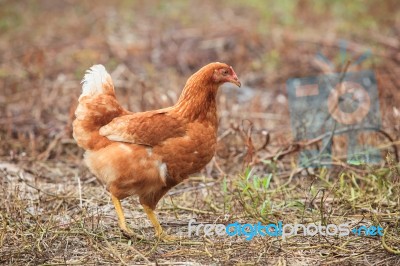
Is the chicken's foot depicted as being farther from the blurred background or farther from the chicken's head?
the blurred background

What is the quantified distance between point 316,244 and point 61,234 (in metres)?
1.66

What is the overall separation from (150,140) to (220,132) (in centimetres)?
218

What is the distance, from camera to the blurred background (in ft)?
19.9

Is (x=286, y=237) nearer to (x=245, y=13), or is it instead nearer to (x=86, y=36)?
(x=86, y=36)

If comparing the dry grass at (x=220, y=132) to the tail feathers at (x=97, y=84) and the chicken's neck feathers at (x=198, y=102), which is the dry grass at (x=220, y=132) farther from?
the tail feathers at (x=97, y=84)

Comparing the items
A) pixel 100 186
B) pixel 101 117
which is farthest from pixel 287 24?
pixel 101 117

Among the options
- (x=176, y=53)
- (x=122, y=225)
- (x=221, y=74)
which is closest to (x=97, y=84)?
(x=221, y=74)

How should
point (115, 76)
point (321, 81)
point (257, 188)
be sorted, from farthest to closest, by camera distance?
point (115, 76)
point (321, 81)
point (257, 188)

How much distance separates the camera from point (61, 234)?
3.76 metres

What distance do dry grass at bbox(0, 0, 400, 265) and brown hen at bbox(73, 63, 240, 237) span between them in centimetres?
35

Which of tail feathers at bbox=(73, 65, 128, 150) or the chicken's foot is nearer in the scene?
the chicken's foot

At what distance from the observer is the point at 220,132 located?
5.80 metres

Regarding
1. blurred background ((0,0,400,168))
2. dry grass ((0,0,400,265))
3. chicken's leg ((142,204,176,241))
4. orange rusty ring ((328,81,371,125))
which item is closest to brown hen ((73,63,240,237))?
chicken's leg ((142,204,176,241))

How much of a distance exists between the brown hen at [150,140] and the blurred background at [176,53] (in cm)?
128
